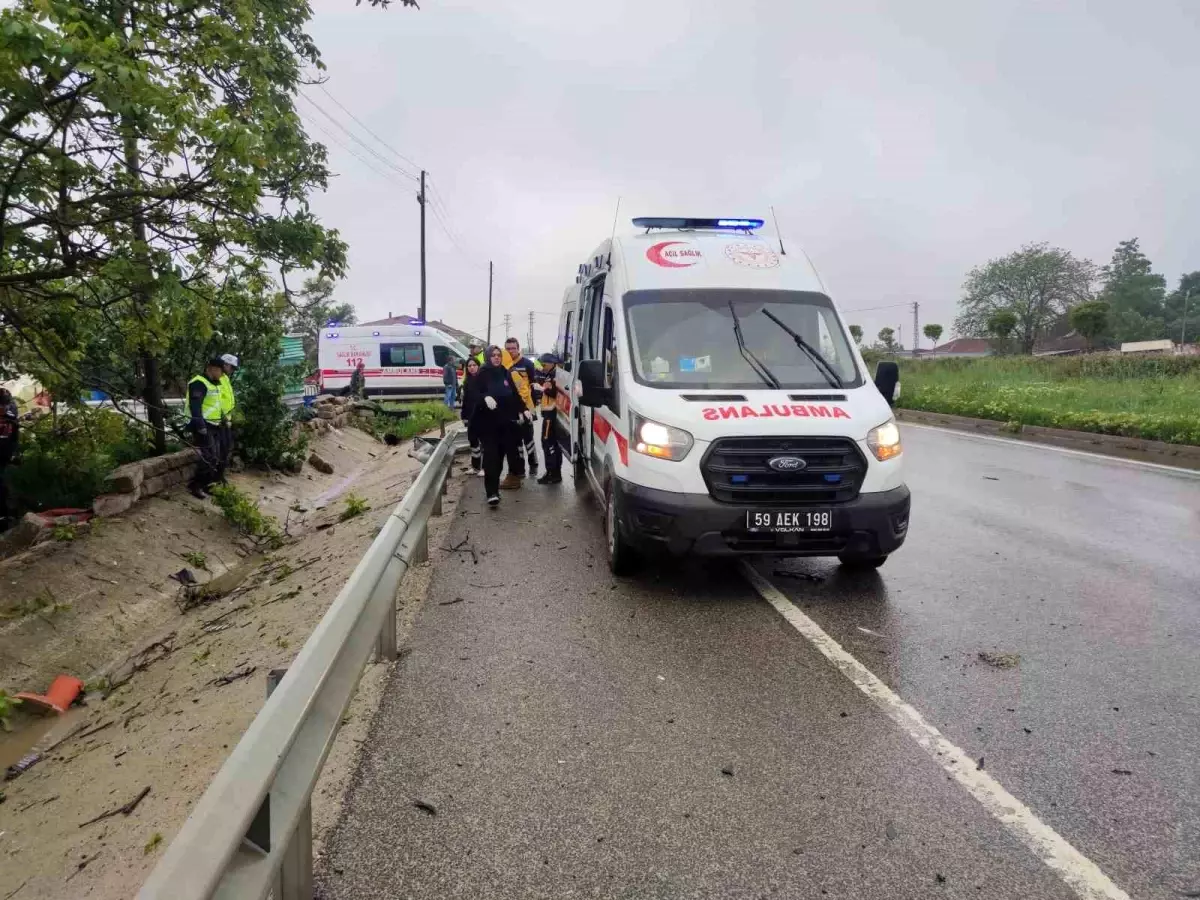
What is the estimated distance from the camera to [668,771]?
320cm

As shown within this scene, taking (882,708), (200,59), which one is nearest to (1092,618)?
(882,708)

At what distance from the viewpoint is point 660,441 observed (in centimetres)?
521

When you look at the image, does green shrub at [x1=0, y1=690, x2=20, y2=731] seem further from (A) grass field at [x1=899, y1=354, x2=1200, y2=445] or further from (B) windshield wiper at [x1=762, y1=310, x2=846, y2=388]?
(A) grass field at [x1=899, y1=354, x2=1200, y2=445]

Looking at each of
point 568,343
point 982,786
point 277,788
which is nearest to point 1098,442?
point 568,343

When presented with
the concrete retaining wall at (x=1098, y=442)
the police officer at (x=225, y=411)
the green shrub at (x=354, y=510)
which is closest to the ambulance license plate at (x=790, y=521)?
the green shrub at (x=354, y=510)

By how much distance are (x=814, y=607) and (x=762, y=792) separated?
230cm

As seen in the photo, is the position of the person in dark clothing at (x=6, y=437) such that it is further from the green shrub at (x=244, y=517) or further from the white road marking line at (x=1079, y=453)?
the white road marking line at (x=1079, y=453)

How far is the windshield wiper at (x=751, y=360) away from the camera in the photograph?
5.80 meters

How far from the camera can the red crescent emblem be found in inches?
258

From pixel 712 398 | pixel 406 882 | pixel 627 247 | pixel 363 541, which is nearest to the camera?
pixel 406 882

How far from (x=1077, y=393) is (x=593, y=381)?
17.7 metres

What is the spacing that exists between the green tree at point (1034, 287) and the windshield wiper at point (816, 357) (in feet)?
239

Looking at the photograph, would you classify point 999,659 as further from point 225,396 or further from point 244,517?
point 225,396

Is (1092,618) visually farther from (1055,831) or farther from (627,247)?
(627,247)
